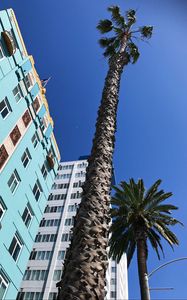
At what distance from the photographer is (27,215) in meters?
21.0

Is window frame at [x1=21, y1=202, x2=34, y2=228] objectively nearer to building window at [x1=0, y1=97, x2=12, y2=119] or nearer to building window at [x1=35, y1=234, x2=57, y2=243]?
building window at [x1=0, y1=97, x2=12, y2=119]

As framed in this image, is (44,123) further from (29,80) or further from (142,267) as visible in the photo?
(142,267)

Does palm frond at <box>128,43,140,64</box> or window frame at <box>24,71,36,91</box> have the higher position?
window frame at <box>24,71,36,91</box>

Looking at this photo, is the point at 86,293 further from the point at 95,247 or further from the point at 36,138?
the point at 36,138

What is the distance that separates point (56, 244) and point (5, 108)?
50610mm

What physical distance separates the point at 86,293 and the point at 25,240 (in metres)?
17.3

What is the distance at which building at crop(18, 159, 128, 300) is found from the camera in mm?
57188

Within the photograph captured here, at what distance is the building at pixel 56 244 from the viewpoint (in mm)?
57188

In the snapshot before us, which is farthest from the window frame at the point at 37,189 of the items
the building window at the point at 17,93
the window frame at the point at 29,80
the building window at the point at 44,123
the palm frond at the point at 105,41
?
the palm frond at the point at 105,41

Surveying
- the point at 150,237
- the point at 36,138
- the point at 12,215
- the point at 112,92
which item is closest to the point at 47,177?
the point at 36,138

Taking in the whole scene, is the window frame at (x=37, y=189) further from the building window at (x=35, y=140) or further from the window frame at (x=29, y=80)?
the window frame at (x=29, y=80)

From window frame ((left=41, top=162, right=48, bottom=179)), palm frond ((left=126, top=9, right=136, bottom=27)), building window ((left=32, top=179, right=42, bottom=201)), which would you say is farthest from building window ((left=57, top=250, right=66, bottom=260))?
palm frond ((left=126, top=9, right=136, bottom=27))

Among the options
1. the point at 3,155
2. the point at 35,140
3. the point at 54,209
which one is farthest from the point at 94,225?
the point at 54,209

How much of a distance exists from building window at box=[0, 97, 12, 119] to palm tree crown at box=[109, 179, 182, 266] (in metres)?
12.7
